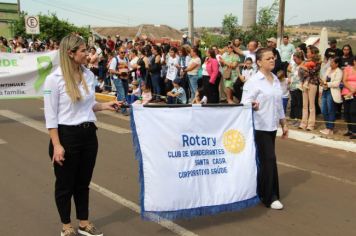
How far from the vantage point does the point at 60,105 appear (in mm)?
4086

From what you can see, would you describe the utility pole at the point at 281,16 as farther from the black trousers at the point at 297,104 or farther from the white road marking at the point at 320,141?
Answer: the white road marking at the point at 320,141

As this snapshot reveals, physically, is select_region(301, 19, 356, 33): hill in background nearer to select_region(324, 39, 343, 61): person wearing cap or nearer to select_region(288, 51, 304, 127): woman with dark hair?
select_region(324, 39, 343, 61): person wearing cap

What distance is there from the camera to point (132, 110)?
4504 millimetres

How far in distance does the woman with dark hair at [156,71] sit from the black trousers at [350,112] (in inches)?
251

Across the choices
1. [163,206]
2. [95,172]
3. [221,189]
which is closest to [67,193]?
[163,206]

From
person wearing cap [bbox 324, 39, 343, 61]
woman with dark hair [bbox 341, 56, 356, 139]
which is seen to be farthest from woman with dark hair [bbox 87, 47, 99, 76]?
woman with dark hair [bbox 341, 56, 356, 139]

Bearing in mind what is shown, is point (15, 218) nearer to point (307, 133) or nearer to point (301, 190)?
point (301, 190)

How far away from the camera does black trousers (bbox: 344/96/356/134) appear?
9.52 meters

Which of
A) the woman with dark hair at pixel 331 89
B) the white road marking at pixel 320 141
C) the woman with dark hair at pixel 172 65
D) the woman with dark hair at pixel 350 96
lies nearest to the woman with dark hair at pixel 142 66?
the woman with dark hair at pixel 172 65

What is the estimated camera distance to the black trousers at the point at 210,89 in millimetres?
12445

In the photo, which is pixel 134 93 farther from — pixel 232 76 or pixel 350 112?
pixel 350 112

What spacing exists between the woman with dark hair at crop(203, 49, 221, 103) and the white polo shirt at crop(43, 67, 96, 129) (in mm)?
8301

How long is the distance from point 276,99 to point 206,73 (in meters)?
7.08

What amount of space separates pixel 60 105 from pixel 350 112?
23.7 feet
